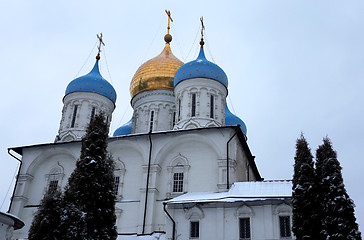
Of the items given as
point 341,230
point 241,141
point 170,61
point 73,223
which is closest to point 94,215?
point 73,223

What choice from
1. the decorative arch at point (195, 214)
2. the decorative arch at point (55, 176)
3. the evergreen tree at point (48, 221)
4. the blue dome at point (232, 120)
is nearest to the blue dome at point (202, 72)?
the blue dome at point (232, 120)

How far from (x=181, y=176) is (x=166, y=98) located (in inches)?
264

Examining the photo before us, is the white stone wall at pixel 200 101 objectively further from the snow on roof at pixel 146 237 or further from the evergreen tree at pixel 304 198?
the evergreen tree at pixel 304 198

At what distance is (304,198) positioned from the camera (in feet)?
36.7

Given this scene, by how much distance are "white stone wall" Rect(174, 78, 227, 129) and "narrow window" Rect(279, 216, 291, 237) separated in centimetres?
703

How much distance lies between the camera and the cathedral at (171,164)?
14.9 m

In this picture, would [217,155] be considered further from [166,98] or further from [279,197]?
[166,98]

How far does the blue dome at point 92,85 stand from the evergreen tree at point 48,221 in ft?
44.4

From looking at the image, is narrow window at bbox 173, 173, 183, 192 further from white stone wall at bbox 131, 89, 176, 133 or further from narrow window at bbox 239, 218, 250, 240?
white stone wall at bbox 131, 89, 176, 133

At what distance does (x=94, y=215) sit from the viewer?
11.1m

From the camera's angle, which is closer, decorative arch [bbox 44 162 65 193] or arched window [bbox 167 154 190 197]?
arched window [bbox 167 154 190 197]

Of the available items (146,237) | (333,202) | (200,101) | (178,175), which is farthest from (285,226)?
(200,101)

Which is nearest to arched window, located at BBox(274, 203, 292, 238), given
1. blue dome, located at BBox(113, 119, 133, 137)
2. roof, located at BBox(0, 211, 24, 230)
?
roof, located at BBox(0, 211, 24, 230)

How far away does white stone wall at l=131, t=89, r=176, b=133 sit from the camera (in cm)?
2334
